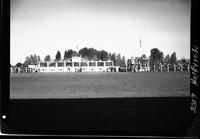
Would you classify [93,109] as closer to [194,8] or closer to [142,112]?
[142,112]

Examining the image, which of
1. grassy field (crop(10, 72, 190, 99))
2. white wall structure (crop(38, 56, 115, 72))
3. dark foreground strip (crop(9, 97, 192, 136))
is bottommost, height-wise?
grassy field (crop(10, 72, 190, 99))

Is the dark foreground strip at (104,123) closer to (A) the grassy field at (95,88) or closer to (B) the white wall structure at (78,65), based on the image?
(A) the grassy field at (95,88)

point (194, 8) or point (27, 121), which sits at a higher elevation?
point (194, 8)

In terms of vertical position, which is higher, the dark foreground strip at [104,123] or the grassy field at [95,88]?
the dark foreground strip at [104,123]

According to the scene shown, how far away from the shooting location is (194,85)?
153 inches

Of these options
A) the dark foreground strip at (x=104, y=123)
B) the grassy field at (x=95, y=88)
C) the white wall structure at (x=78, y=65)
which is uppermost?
the white wall structure at (x=78, y=65)

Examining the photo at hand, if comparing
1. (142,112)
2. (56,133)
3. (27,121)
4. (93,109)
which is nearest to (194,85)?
(56,133)

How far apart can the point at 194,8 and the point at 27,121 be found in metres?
3.17

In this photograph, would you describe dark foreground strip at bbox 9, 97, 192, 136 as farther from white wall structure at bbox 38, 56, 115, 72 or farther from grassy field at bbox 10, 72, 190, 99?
white wall structure at bbox 38, 56, 115, 72

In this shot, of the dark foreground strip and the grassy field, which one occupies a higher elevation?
the dark foreground strip

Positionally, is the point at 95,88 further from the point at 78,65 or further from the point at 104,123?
the point at 78,65

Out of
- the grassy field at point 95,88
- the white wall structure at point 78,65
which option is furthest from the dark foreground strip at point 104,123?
the white wall structure at point 78,65

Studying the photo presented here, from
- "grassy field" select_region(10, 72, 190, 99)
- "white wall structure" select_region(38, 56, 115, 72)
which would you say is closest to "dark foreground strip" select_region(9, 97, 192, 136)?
"grassy field" select_region(10, 72, 190, 99)

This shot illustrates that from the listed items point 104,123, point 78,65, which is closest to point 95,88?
point 104,123
